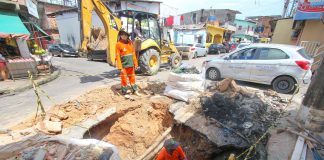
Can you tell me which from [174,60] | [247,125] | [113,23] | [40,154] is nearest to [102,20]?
[113,23]

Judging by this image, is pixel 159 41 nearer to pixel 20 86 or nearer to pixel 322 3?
pixel 20 86

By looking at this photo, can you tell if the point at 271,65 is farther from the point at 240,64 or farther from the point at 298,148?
the point at 298,148

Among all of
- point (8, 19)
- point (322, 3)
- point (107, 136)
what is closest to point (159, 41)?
point (107, 136)

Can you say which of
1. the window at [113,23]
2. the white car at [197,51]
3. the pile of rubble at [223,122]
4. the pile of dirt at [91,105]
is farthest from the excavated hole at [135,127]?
the white car at [197,51]

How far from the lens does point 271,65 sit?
6250mm

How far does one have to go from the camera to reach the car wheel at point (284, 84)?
614cm

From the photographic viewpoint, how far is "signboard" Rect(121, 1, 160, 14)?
1775 centimetres

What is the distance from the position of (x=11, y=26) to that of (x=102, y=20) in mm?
5167

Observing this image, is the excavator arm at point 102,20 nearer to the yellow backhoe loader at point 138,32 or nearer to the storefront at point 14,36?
the yellow backhoe loader at point 138,32

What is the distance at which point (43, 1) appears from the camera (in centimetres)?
2386

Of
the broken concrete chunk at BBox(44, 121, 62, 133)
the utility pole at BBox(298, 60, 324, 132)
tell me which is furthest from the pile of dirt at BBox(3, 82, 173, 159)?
the utility pole at BBox(298, 60, 324, 132)

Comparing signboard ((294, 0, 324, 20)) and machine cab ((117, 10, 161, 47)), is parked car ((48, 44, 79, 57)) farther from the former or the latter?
signboard ((294, 0, 324, 20))

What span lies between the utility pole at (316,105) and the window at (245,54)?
3425mm

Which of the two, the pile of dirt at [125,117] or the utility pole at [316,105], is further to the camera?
the pile of dirt at [125,117]
